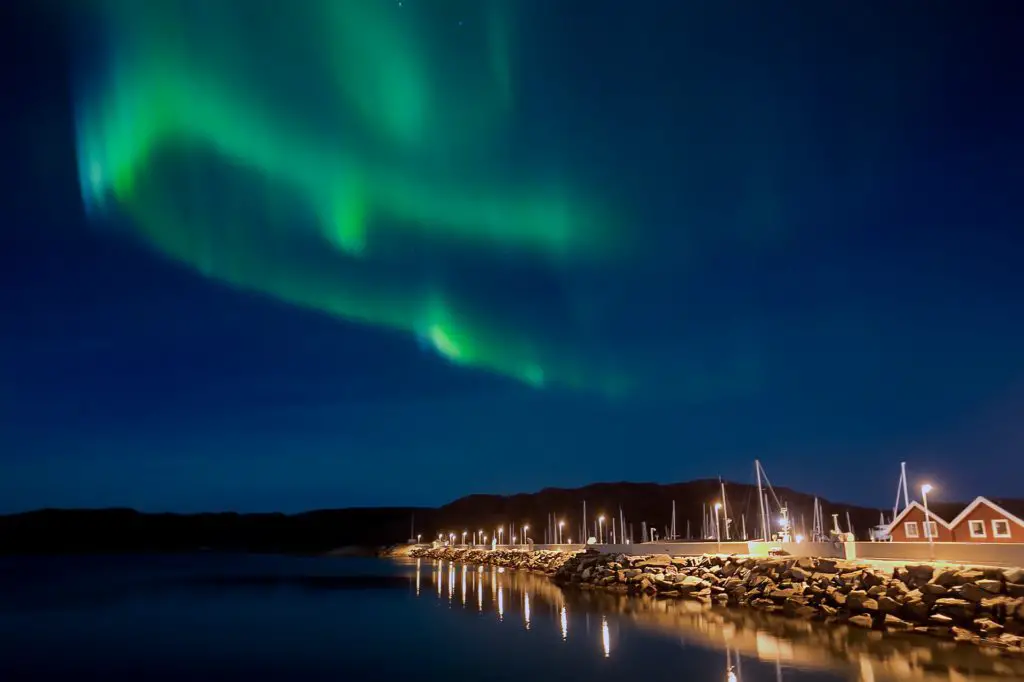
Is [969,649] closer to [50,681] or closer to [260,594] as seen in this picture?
[50,681]

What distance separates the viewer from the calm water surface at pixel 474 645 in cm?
3023

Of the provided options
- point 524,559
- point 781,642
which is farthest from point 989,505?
point 524,559

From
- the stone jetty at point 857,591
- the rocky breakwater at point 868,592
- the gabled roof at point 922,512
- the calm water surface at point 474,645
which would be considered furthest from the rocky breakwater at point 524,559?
the gabled roof at point 922,512

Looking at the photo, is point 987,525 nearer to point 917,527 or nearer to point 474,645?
point 917,527

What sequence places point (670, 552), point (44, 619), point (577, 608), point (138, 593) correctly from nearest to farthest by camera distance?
point (577, 608) < point (44, 619) < point (670, 552) < point (138, 593)

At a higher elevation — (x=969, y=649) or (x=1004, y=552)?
(x=1004, y=552)

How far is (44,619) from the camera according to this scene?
60406mm

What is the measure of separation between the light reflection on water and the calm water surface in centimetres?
8

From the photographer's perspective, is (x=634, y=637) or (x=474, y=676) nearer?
(x=474, y=676)

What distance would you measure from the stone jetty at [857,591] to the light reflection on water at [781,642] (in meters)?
1.81

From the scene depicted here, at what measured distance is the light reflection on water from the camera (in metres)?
28.3

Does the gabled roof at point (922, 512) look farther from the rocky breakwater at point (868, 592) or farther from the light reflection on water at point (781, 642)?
the light reflection on water at point (781, 642)

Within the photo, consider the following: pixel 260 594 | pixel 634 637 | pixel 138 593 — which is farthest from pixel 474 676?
pixel 138 593

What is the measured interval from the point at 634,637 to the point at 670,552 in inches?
1341
